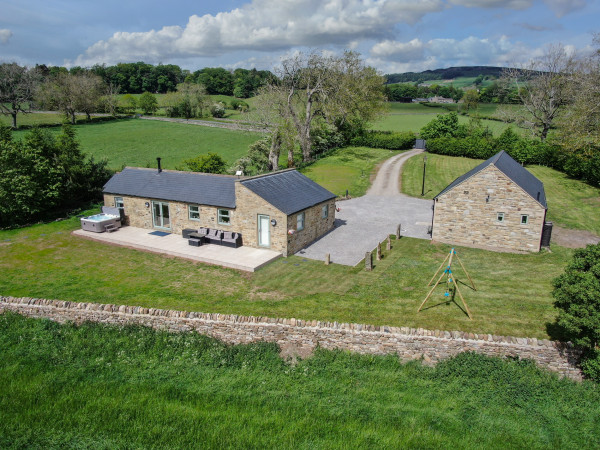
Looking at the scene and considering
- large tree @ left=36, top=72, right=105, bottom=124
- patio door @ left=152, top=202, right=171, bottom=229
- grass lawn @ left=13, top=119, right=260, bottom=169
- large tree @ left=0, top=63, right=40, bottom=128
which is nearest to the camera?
patio door @ left=152, top=202, right=171, bottom=229

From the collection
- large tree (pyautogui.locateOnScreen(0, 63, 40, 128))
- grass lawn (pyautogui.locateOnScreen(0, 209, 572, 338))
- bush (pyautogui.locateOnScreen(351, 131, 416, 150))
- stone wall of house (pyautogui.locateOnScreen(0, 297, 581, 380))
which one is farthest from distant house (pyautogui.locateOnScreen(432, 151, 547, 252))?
large tree (pyautogui.locateOnScreen(0, 63, 40, 128))

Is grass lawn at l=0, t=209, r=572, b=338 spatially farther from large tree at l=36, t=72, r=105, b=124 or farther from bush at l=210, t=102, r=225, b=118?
bush at l=210, t=102, r=225, b=118

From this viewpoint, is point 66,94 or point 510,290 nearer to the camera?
point 510,290

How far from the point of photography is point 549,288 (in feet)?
56.7

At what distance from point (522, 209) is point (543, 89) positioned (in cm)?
3638

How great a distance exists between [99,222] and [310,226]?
12442mm

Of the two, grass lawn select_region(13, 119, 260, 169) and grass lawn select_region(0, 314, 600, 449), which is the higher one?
grass lawn select_region(13, 119, 260, 169)

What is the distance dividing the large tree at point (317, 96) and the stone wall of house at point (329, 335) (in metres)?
29.8

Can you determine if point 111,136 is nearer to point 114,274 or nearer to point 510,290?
point 114,274

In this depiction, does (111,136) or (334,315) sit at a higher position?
(111,136)

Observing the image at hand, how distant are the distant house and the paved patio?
990cm

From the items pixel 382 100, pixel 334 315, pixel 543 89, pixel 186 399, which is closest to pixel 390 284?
pixel 334 315

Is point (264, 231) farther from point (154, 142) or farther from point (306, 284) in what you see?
point (154, 142)

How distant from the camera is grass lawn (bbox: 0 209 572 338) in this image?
15055mm
